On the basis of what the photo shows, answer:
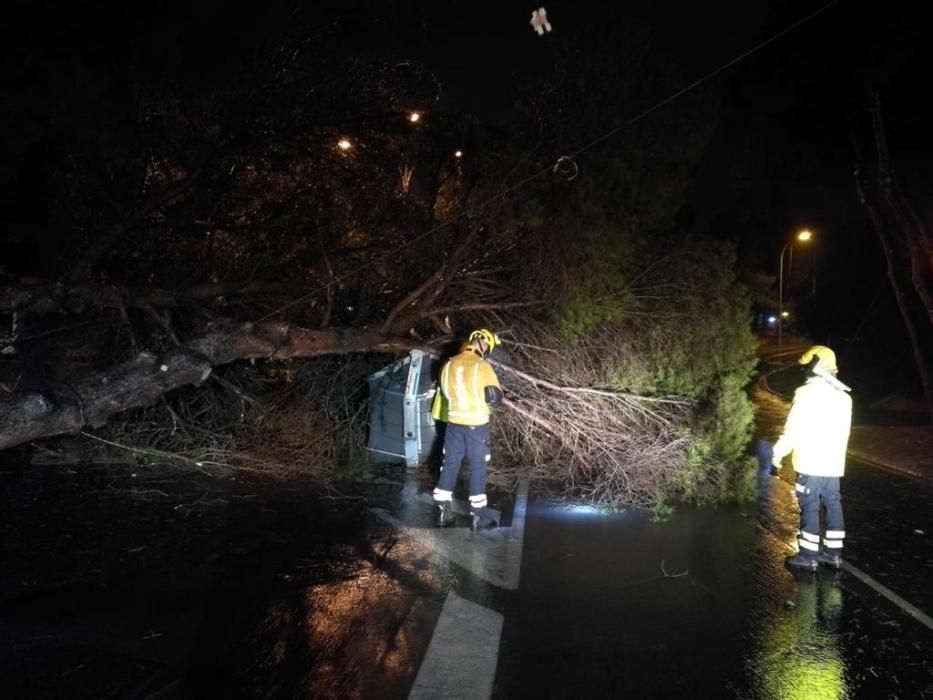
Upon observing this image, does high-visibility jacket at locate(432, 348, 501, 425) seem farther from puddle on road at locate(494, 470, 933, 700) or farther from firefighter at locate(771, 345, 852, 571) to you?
firefighter at locate(771, 345, 852, 571)

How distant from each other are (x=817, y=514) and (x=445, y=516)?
9.47 ft

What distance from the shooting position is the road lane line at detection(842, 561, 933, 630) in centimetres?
427

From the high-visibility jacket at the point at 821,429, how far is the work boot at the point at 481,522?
2.45 metres

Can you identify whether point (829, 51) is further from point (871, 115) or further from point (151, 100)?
point (151, 100)

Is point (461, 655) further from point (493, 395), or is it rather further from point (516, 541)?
point (493, 395)

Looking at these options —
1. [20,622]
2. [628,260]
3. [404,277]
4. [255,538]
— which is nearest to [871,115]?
[628,260]

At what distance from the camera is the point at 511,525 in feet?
19.5

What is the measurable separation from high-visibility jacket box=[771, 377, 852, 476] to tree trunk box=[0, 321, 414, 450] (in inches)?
167

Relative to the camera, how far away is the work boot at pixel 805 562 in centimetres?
499

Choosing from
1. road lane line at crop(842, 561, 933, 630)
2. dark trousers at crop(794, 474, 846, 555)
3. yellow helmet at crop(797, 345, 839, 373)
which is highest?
yellow helmet at crop(797, 345, 839, 373)

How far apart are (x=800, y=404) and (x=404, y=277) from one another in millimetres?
4706

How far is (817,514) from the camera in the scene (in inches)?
197

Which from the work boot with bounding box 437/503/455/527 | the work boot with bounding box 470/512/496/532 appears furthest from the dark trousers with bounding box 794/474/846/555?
the work boot with bounding box 437/503/455/527

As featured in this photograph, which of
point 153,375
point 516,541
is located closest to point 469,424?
point 516,541
